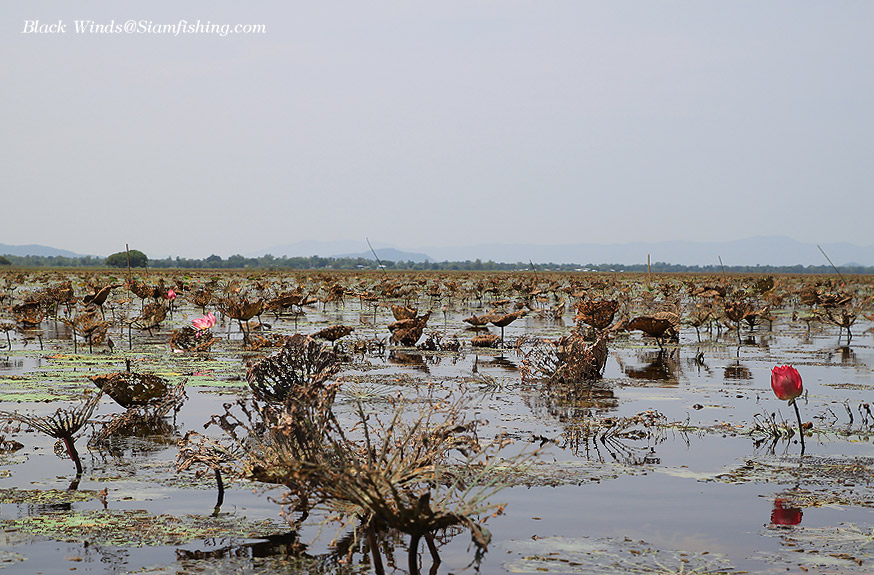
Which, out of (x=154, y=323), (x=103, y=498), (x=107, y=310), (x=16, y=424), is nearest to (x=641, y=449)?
(x=103, y=498)

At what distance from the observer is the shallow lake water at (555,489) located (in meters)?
4.86

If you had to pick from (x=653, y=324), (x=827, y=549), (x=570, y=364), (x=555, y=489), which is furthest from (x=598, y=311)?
(x=827, y=549)

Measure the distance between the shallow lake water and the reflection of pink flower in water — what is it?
0.04 m

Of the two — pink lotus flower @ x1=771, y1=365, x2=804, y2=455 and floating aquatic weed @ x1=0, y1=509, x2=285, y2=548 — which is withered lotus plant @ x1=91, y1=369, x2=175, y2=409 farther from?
pink lotus flower @ x1=771, y1=365, x2=804, y2=455

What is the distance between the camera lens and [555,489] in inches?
249

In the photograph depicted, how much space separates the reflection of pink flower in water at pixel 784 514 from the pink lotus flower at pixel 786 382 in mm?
1595

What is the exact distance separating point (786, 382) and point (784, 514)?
6.26 ft

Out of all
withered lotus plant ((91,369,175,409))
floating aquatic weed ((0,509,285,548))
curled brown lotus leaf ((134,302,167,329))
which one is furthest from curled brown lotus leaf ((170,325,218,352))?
floating aquatic weed ((0,509,285,548))

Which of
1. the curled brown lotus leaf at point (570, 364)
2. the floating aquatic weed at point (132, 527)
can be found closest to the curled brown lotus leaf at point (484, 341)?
the curled brown lotus leaf at point (570, 364)

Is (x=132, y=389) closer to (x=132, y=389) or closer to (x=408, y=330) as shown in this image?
(x=132, y=389)

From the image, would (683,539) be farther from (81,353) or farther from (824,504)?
(81,353)

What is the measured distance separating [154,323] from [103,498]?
12.0 m

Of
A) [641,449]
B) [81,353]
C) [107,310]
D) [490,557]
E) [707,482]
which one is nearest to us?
[490,557]

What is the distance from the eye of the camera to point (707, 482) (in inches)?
257
